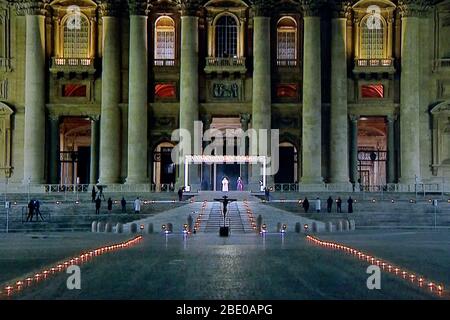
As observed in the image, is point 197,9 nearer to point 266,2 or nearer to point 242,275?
point 266,2

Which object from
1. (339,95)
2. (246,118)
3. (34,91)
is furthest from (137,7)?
(339,95)

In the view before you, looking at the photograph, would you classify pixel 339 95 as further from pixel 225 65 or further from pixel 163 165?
pixel 163 165

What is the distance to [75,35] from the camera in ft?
244

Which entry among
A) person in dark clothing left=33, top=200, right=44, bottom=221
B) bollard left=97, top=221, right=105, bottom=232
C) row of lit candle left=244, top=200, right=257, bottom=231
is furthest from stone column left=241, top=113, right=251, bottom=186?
bollard left=97, top=221, right=105, bottom=232

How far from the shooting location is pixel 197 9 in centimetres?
7256

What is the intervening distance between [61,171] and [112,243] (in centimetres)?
4071

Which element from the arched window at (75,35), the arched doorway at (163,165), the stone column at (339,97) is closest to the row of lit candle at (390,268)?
the stone column at (339,97)

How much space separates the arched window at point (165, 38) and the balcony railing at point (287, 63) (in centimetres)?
838

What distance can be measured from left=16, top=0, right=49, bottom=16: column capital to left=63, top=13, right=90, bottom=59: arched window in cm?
232

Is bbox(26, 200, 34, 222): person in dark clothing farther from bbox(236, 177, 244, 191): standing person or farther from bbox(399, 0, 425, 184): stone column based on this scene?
bbox(399, 0, 425, 184): stone column

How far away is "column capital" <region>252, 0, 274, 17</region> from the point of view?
72.0 meters

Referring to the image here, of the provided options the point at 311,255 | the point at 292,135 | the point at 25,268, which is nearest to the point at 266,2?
the point at 292,135

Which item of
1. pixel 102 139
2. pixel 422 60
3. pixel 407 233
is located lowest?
pixel 407 233

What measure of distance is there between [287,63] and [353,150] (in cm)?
858
